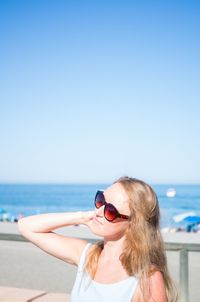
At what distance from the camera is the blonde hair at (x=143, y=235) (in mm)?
1724

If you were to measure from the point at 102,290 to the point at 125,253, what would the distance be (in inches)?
7.4

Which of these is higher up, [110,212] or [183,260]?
[110,212]

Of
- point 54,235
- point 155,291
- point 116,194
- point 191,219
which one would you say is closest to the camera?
point 155,291

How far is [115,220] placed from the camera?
1783 mm

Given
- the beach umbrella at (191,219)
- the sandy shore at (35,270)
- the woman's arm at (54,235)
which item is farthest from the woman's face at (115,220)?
the beach umbrella at (191,219)

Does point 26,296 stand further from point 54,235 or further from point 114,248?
point 114,248

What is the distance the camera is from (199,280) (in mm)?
3477

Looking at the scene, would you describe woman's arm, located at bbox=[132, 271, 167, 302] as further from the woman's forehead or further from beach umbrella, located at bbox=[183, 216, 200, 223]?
beach umbrella, located at bbox=[183, 216, 200, 223]

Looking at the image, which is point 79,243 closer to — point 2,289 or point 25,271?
point 2,289

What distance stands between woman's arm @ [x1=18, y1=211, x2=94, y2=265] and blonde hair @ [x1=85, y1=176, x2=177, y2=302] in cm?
20

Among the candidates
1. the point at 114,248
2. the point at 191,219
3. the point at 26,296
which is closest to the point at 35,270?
the point at 26,296

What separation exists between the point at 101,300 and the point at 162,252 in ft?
1.11

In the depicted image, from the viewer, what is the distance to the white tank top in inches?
65.5

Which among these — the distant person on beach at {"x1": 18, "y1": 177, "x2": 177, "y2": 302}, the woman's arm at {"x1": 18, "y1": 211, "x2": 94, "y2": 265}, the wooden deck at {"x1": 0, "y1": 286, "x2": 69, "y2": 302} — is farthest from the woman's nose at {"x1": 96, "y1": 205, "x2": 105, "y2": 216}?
the wooden deck at {"x1": 0, "y1": 286, "x2": 69, "y2": 302}
